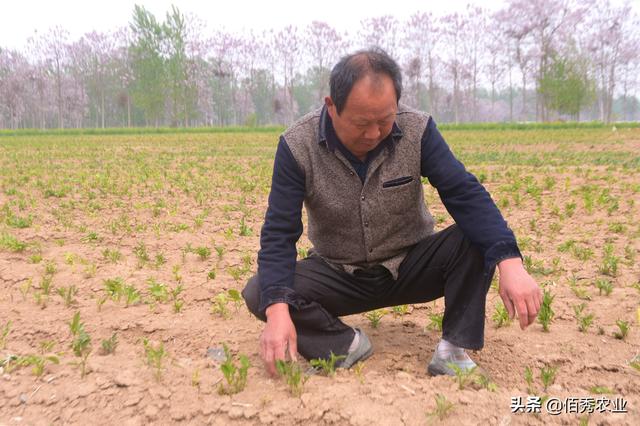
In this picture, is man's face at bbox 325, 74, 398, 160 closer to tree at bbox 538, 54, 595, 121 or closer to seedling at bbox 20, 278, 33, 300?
seedling at bbox 20, 278, 33, 300

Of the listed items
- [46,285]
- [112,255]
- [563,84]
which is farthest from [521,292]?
[563,84]

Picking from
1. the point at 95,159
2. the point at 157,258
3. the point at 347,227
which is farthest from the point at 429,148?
the point at 95,159

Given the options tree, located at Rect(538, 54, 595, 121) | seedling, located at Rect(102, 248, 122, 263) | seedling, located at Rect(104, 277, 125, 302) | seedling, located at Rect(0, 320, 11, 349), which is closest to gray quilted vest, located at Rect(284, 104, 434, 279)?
seedling, located at Rect(104, 277, 125, 302)

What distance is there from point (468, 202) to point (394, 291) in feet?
1.93

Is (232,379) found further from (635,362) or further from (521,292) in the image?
(635,362)

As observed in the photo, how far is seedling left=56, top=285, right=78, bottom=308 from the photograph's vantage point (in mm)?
3369

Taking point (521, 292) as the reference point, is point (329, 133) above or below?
above

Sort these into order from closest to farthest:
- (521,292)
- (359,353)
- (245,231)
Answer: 1. (521,292)
2. (359,353)
3. (245,231)

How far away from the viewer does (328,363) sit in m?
2.52

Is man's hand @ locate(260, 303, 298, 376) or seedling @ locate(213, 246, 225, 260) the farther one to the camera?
seedling @ locate(213, 246, 225, 260)

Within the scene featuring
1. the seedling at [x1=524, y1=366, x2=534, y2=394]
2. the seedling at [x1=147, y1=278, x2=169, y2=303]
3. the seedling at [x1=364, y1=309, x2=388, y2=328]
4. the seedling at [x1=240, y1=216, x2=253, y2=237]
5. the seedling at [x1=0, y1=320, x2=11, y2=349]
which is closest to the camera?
the seedling at [x1=524, y1=366, x2=534, y2=394]

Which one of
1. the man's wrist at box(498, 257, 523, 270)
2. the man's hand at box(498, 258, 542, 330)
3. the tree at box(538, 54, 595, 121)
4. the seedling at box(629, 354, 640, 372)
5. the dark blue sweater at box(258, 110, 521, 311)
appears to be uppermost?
the tree at box(538, 54, 595, 121)

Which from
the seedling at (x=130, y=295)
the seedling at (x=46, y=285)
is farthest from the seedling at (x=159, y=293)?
the seedling at (x=46, y=285)

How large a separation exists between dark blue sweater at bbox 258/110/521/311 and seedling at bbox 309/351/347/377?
1.11 ft
